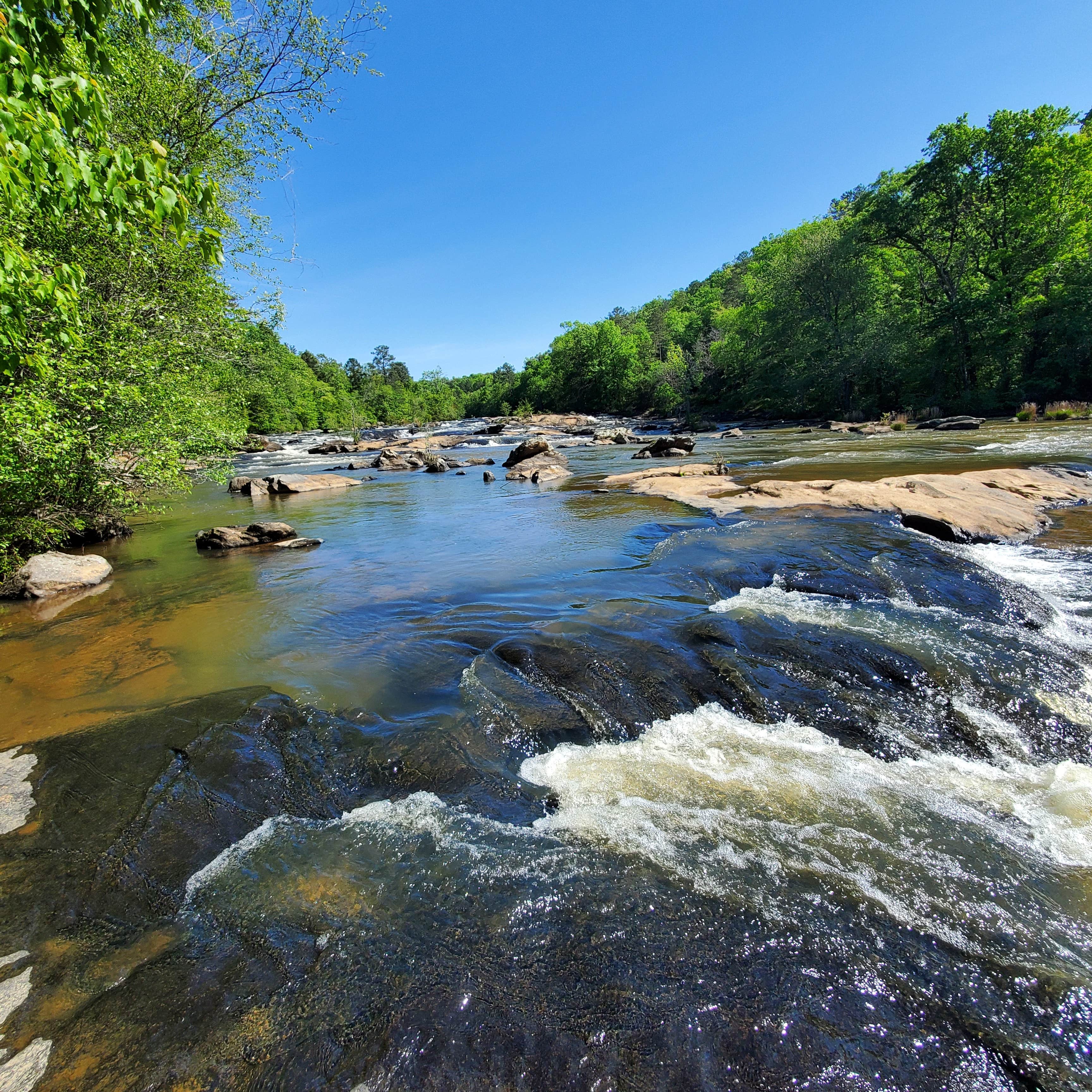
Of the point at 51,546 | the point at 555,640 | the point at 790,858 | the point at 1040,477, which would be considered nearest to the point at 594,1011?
the point at 790,858

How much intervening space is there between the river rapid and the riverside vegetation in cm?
331

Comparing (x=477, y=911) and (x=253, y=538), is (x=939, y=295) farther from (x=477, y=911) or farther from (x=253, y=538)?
(x=477, y=911)

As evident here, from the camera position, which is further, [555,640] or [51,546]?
[51,546]

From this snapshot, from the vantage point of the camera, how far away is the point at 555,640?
518 cm

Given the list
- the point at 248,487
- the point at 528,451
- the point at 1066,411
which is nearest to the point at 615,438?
the point at 528,451

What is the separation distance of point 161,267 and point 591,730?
12.5 metres

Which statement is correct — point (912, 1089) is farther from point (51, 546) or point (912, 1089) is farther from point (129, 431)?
point (51, 546)

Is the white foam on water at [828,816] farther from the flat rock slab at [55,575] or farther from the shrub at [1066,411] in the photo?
the shrub at [1066,411]

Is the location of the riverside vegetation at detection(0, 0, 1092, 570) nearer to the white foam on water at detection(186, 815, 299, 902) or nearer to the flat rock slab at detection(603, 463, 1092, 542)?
the white foam on water at detection(186, 815, 299, 902)

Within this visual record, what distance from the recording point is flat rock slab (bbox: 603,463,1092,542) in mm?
8656

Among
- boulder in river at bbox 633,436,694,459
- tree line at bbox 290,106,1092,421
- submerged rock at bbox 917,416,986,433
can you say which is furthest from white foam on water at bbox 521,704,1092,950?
tree line at bbox 290,106,1092,421

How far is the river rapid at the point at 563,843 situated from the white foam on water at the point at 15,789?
0.09ft

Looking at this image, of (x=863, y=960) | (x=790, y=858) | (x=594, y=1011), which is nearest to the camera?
(x=594, y=1011)

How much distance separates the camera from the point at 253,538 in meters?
11.3
